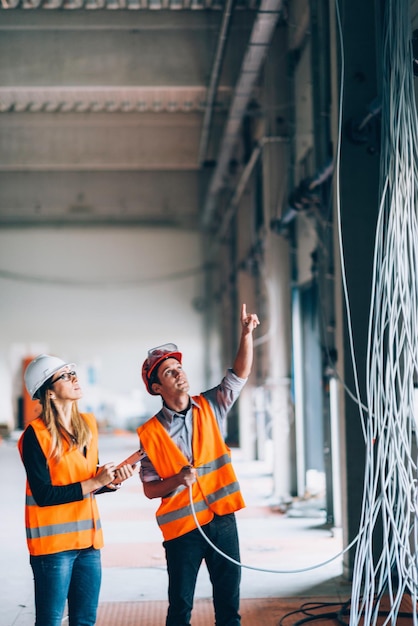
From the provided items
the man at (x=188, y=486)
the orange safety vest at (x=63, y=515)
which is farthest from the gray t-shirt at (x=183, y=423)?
the orange safety vest at (x=63, y=515)

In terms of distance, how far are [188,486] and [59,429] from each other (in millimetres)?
573

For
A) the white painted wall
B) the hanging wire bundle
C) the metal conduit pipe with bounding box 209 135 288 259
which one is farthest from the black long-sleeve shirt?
the white painted wall

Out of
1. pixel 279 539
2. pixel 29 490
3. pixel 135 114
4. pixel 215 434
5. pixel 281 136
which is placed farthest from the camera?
pixel 135 114

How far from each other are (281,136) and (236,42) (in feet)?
4.36

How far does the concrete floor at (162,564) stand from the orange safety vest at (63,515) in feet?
2.33

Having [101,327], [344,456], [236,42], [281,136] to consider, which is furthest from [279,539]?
[101,327]

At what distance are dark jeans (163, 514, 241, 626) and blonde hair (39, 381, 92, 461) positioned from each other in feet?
1.89

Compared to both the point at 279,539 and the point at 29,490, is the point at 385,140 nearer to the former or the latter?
the point at 29,490

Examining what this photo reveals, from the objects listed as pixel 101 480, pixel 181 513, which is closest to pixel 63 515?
pixel 101 480

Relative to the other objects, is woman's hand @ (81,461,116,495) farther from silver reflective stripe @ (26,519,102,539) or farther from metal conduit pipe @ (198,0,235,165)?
metal conduit pipe @ (198,0,235,165)

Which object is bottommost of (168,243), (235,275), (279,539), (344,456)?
(279,539)

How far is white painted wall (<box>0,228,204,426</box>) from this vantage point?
18938 mm

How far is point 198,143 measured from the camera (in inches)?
558

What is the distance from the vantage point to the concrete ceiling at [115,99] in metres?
9.09
